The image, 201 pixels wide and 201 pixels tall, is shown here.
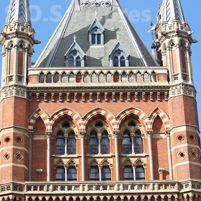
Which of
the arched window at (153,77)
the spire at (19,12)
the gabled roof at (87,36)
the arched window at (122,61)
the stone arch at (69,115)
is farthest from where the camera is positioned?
the gabled roof at (87,36)

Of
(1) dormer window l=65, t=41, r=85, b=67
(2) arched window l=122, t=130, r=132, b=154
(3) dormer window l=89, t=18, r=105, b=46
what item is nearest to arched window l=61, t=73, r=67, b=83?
(1) dormer window l=65, t=41, r=85, b=67

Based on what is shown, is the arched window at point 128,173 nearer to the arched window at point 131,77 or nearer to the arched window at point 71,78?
the arched window at point 131,77

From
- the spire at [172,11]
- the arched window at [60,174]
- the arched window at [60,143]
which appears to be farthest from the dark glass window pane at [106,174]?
the spire at [172,11]

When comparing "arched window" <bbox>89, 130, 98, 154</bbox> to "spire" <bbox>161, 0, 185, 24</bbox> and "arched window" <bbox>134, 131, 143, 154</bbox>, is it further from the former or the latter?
"spire" <bbox>161, 0, 185, 24</bbox>

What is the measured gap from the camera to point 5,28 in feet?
125

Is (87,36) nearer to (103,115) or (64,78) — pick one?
(64,78)

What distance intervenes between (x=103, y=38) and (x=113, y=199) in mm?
11805

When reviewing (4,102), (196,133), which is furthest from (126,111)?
(4,102)

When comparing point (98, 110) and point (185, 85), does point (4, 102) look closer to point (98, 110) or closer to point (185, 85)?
point (98, 110)

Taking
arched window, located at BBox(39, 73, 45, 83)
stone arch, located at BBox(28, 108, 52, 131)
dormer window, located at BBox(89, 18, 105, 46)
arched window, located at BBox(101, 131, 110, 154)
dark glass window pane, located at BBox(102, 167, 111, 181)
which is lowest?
dark glass window pane, located at BBox(102, 167, 111, 181)

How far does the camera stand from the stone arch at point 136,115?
119ft

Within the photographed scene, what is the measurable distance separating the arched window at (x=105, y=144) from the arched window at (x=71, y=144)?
1.48 meters

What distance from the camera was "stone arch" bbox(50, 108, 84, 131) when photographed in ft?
118

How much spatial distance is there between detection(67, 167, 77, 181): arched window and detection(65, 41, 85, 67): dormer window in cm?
681
